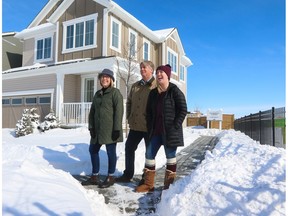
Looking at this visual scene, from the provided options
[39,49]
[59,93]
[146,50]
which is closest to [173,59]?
[146,50]

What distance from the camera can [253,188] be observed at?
9.40ft

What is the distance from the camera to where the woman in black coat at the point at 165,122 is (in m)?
4.02

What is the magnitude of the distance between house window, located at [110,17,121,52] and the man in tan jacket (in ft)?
35.0

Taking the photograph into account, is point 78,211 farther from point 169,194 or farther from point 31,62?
point 31,62

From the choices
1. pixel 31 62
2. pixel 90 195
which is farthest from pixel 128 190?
pixel 31 62

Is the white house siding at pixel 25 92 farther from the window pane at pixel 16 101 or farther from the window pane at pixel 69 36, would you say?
the window pane at pixel 69 36

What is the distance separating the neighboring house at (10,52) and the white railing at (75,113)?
28.2 feet

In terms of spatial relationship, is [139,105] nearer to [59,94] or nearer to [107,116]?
[107,116]

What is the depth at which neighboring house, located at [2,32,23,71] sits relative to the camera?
20.5m

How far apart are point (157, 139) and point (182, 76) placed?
73.4 ft

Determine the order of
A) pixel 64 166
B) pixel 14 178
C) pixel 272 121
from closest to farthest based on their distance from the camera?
pixel 14 178 → pixel 64 166 → pixel 272 121

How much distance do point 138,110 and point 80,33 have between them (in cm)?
1235

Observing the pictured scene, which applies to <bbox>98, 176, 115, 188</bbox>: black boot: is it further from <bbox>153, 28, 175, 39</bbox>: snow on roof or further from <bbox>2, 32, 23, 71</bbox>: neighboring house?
<bbox>2, 32, 23, 71</bbox>: neighboring house

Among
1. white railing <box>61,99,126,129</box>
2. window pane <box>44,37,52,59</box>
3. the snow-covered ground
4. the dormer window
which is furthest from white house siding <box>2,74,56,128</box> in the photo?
the snow-covered ground
